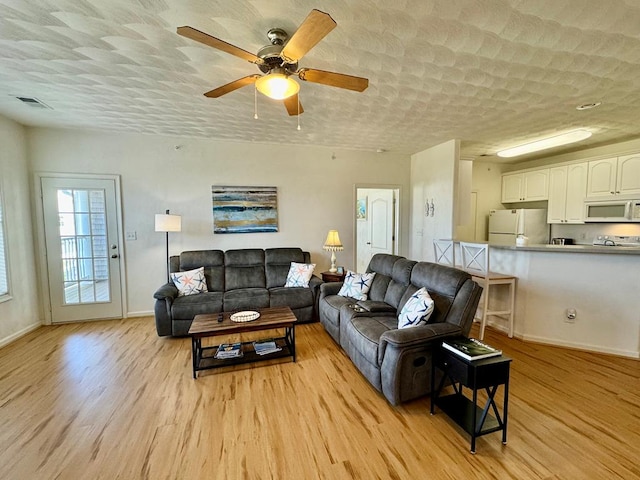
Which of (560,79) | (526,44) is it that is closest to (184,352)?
(526,44)

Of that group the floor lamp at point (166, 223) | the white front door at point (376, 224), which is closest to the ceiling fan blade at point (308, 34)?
the floor lamp at point (166, 223)

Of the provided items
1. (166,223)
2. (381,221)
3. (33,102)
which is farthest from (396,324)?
(33,102)

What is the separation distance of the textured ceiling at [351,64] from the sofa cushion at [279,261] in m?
1.83

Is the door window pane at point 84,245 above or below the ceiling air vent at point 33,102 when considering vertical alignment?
below

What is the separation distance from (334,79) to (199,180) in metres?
3.04

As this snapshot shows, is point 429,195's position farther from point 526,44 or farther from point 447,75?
point 526,44

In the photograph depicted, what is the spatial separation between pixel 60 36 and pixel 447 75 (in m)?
2.90

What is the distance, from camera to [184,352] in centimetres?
299

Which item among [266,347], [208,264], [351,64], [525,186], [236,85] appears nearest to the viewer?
[236,85]

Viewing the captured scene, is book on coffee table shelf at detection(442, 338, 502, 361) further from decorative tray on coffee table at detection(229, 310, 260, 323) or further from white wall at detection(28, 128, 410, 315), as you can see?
white wall at detection(28, 128, 410, 315)

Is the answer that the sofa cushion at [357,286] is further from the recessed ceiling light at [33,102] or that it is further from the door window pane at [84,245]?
the recessed ceiling light at [33,102]

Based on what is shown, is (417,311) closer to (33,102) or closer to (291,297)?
(291,297)

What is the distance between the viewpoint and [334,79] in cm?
192

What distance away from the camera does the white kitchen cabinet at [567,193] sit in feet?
15.1
